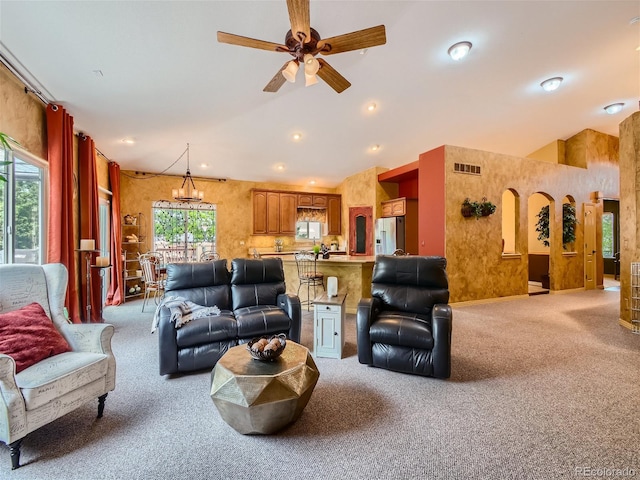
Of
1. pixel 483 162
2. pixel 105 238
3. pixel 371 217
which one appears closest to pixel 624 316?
pixel 483 162

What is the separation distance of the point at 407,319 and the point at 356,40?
262 centimetres

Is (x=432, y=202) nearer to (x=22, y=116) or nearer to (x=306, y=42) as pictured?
(x=306, y=42)

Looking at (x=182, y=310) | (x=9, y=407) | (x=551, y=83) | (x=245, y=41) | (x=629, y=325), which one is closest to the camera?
(x=9, y=407)

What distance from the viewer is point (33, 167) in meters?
3.43

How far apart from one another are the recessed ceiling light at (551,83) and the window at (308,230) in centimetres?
Answer: 589

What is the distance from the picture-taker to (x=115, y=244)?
5.92 m

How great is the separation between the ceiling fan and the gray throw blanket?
2.45 m

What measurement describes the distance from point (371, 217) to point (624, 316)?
5059 mm

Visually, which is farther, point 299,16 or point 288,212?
point 288,212

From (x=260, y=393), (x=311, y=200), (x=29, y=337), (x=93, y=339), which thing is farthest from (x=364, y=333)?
(x=311, y=200)

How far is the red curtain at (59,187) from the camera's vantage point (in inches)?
137

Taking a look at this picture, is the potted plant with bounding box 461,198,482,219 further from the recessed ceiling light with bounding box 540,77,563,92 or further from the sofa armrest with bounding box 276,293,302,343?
the sofa armrest with bounding box 276,293,302,343

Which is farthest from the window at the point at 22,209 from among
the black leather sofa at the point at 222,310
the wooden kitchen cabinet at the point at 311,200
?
the wooden kitchen cabinet at the point at 311,200

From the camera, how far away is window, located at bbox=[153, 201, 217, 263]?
713cm
